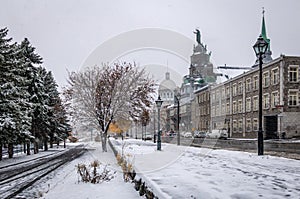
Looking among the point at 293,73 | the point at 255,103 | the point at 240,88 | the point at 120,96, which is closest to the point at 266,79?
the point at 293,73

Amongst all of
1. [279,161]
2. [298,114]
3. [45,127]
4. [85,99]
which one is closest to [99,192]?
[279,161]

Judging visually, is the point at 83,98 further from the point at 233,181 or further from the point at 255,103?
the point at 255,103

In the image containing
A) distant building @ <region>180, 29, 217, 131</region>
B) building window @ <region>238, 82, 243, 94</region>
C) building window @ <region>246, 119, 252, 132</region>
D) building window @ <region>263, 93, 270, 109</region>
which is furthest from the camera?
distant building @ <region>180, 29, 217, 131</region>

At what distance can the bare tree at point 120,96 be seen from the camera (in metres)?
29.6

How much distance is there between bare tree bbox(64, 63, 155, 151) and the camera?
97.3 feet

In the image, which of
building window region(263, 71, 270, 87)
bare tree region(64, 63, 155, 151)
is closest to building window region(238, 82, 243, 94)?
building window region(263, 71, 270, 87)

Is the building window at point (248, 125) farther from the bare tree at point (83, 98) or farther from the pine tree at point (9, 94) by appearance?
the pine tree at point (9, 94)

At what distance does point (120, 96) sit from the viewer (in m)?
29.6

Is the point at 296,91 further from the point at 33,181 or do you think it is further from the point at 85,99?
the point at 33,181

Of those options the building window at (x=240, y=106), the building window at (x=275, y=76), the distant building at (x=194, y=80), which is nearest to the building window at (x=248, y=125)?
the building window at (x=240, y=106)

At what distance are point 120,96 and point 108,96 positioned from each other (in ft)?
3.54

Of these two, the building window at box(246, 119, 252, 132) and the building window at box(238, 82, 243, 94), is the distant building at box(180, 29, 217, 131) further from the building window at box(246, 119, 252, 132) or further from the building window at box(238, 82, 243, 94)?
the building window at box(246, 119, 252, 132)

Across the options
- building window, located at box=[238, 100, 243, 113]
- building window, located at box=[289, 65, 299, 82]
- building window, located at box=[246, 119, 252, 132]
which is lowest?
building window, located at box=[246, 119, 252, 132]

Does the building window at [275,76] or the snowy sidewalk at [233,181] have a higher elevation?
the building window at [275,76]
